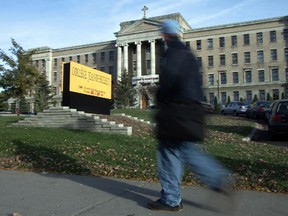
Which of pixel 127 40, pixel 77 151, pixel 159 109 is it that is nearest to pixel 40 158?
pixel 77 151

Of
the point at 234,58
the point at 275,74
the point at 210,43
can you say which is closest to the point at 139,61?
the point at 210,43

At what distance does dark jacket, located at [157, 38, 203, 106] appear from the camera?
4.19 meters

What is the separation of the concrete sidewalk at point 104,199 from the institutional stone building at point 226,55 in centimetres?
6372

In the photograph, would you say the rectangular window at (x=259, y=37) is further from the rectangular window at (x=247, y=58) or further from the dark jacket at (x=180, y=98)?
the dark jacket at (x=180, y=98)

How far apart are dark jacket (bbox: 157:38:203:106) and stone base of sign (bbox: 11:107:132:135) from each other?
32.9 ft

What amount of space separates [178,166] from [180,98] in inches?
34.7

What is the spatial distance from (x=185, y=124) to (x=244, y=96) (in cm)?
7942

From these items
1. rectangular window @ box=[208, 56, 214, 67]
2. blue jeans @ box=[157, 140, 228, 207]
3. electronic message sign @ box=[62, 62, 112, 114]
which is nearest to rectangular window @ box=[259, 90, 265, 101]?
rectangular window @ box=[208, 56, 214, 67]

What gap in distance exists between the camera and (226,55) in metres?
84.2

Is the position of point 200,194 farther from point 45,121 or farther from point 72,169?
point 45,121

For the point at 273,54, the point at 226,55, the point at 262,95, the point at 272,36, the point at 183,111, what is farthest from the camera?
the point at 226,55

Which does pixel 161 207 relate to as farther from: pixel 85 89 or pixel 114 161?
pixel 85 89

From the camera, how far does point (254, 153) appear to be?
385 inches

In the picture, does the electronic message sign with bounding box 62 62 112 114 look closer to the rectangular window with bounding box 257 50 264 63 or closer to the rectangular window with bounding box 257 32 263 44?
the rectangular window with bounding box 257 50 264 63
